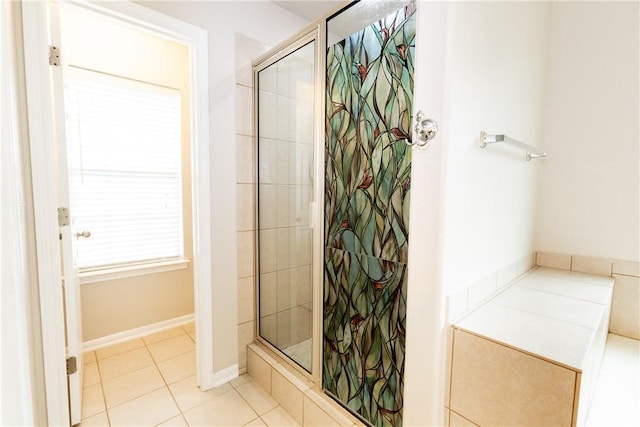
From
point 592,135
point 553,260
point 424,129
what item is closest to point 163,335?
point 424,129

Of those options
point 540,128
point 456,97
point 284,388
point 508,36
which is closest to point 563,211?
point 540,128

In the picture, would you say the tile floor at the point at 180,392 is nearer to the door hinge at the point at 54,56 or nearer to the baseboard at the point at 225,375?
the baseboard at the point at 225,375

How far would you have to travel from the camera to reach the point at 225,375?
192 centimetres

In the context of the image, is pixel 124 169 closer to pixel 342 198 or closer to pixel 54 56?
pixel 54 56

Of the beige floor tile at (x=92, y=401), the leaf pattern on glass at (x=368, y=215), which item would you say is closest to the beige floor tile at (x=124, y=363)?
the beige floor tile at (x=92, y=401)

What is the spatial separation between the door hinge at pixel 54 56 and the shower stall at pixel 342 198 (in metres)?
0.99

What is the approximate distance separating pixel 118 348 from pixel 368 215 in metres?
2.35

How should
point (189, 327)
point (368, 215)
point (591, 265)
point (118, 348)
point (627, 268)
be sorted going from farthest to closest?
point (189, 327), point (118, 348), point (591, 265), point (627, 268), point (368, 215)

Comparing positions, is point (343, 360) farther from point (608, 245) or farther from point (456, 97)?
point (608, 245)

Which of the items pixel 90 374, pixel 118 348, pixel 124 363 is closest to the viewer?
pixel 90 374

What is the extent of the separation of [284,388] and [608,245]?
1.99 m

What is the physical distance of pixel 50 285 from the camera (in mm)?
1334

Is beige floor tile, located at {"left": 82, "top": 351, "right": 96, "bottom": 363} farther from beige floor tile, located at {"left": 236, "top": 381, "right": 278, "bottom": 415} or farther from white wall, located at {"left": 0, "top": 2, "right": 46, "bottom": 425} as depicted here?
beige floor tile, located at {"left": 236, "top": 381, "right": 278, "bottom": 415}

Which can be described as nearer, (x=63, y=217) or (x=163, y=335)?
(x=63, y=217)
